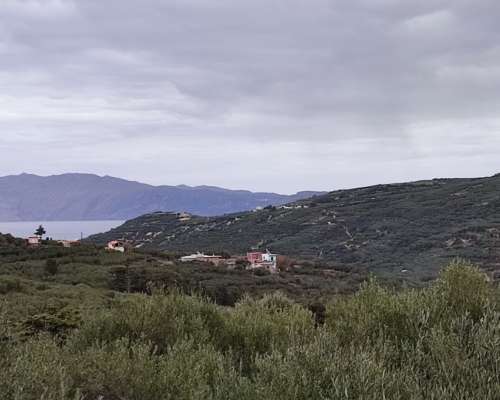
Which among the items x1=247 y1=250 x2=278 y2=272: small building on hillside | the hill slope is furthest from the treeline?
the hill slope

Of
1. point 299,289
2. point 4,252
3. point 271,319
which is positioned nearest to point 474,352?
point 271,319

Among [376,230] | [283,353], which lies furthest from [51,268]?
[376,230]

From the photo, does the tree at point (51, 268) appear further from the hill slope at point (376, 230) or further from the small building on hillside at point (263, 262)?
the hill slope at point (376, 230)

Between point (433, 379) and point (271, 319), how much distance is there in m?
4.61

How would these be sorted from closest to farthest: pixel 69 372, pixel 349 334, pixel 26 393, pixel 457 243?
pixel 26 393 < pixel 69 372 < pixel 349 334 < pixel 457 243

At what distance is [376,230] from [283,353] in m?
83.0

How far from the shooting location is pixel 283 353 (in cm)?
703

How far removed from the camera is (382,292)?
841 cm

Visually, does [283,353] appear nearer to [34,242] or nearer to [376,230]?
[34,242]

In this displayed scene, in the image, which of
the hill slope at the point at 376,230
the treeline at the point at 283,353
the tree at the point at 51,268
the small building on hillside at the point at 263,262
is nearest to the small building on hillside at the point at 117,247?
the small building on hillside at the point at 263,262

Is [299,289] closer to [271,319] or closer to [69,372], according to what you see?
[271,319]

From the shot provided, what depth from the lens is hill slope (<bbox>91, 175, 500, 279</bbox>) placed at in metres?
68.2

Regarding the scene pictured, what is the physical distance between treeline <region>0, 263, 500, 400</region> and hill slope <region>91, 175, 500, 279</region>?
155 ft

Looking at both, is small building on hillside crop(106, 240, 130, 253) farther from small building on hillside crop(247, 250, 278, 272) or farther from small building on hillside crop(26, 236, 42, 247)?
small building on hillside crop(247, 250, 278, 272)
